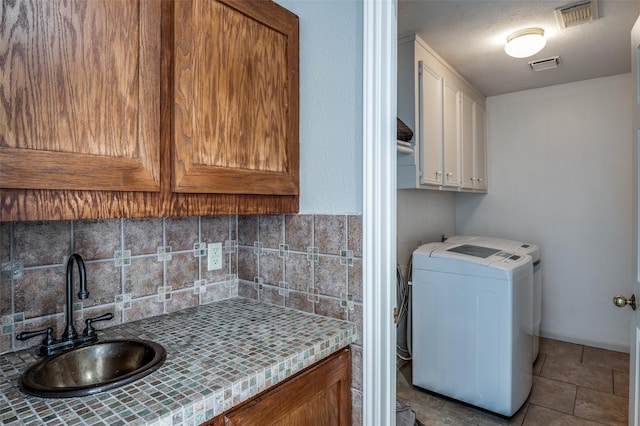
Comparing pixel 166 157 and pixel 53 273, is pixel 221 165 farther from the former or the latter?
pixel 53 273

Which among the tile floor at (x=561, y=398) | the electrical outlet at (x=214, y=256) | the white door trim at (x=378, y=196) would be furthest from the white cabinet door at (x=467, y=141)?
the electrical outlet at (x=214, y=256)

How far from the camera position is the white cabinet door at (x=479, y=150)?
3.31m

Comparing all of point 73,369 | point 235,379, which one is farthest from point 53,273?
point 235,379

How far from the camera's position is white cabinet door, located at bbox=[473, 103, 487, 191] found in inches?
130

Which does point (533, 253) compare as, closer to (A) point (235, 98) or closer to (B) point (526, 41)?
(B) point (526, 41)

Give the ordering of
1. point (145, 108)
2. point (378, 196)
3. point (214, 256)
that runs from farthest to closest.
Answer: point (214, 256), point (378, 196), point (145, 108)

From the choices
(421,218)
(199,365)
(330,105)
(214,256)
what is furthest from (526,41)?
(199,365)

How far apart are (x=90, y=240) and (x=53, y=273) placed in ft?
0.43

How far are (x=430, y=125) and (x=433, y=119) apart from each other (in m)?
0.08

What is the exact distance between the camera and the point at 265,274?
1483 mm

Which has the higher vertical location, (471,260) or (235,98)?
(235,98)

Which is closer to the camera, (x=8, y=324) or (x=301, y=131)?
(x=8, y=324)

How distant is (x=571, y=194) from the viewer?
132 inches

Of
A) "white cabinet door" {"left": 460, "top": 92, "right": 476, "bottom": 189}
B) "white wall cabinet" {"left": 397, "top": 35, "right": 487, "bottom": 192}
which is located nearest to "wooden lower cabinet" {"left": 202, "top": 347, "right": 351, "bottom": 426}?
"white wall cabinet" {"left": 397, "top": 35, "right": 487, "bottom": 192}
